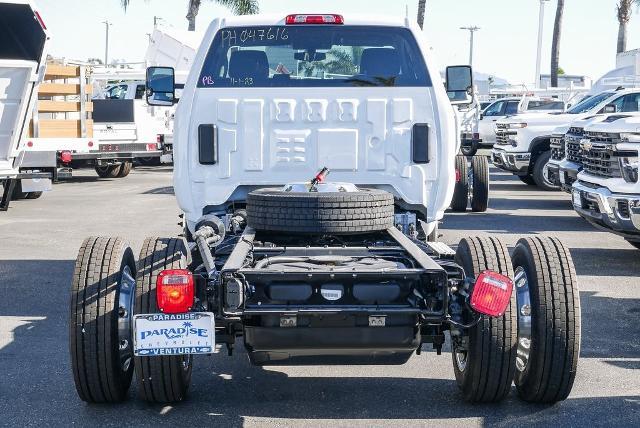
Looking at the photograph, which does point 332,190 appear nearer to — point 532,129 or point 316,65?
point 316,65

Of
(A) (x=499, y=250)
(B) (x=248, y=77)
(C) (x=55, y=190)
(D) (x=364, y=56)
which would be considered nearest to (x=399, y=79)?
(D) (x=364, y=56)

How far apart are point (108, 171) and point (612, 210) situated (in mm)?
15037

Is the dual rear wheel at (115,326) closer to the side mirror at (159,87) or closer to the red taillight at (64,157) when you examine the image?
the side mirror at (159,87)

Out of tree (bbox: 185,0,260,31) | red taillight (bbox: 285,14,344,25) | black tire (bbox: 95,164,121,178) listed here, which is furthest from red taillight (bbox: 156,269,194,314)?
tree (bbox: 185,0,260,31)

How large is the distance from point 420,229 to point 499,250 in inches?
64.6

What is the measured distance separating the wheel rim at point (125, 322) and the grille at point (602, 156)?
20.5ft

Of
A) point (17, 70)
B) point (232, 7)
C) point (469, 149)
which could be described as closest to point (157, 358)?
point (17, 70)

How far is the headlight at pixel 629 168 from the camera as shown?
9719 mm

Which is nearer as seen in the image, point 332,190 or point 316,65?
point 332,190

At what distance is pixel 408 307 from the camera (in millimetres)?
4742

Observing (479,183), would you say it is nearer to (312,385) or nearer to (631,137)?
(631,137)

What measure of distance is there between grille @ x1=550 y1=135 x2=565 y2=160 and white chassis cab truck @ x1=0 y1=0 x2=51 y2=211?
784cm

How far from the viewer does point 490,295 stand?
4680mm

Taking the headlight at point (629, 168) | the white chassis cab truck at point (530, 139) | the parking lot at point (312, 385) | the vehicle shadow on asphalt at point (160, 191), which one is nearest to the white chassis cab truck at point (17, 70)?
the parking lot at point (312, 385)
